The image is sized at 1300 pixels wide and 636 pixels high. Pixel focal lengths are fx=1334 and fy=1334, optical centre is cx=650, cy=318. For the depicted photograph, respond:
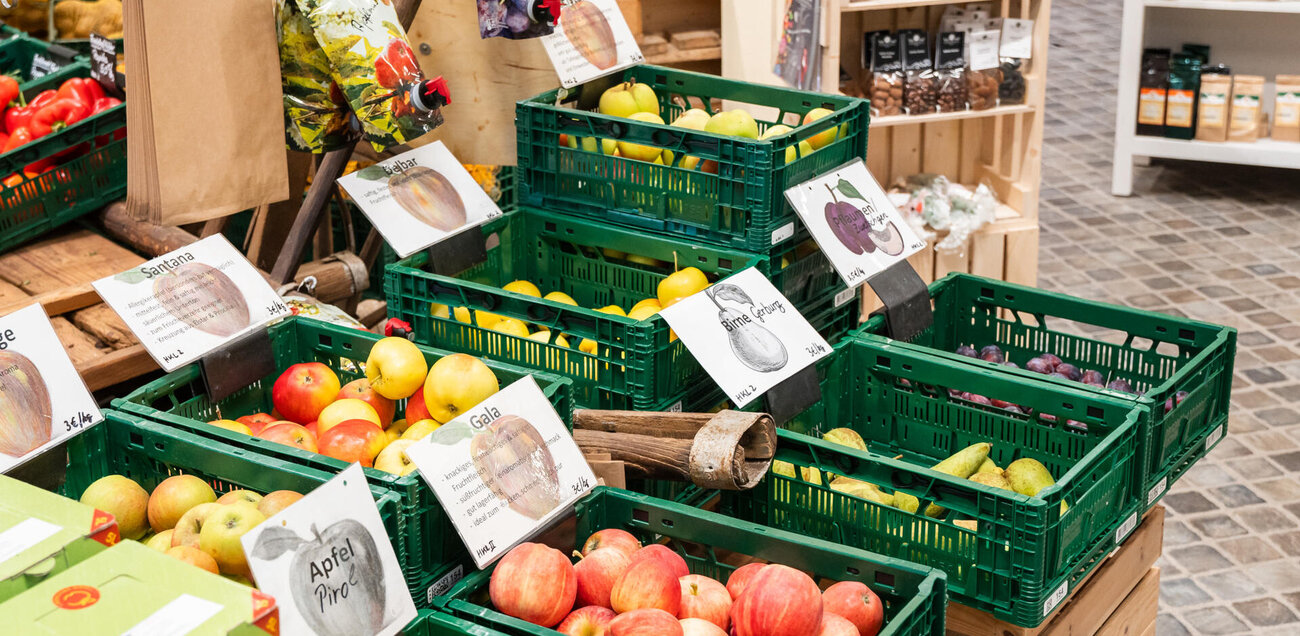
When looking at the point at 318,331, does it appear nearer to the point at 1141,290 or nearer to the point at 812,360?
the point at 812,360

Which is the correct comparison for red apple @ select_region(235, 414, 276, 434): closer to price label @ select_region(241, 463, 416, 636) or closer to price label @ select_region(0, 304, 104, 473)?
price label @ select_region(0, 304, 104, 473)

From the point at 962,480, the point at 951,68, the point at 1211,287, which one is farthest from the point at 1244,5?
the point at 962,480

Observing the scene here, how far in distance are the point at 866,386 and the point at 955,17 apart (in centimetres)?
254

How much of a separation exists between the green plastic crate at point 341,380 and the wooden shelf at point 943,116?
9.18 feet

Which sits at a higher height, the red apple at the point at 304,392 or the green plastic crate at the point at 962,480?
the red apple at the point at 304,392

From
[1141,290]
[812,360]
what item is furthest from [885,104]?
[812,360]

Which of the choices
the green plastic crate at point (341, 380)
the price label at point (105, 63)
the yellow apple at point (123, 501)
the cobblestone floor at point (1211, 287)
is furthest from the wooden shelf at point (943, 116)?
the yellow apple at point (123, 501)

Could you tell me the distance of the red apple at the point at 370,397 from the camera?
8.00 ft

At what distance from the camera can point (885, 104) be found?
4.96 meters

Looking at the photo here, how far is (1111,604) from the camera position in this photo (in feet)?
8.52

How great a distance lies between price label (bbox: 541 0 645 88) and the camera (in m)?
3.29

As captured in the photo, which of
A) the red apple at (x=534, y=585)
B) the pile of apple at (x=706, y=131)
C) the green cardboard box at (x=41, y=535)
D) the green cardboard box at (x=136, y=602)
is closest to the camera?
the green cardboard box at (x=136, y=602)

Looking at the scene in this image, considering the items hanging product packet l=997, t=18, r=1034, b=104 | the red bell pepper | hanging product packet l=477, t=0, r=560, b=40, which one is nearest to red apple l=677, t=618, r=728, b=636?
hanging product packet l=477, t=0, r=560, b=40

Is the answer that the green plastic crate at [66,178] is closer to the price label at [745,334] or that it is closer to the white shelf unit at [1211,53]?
the price label at [745,334]
